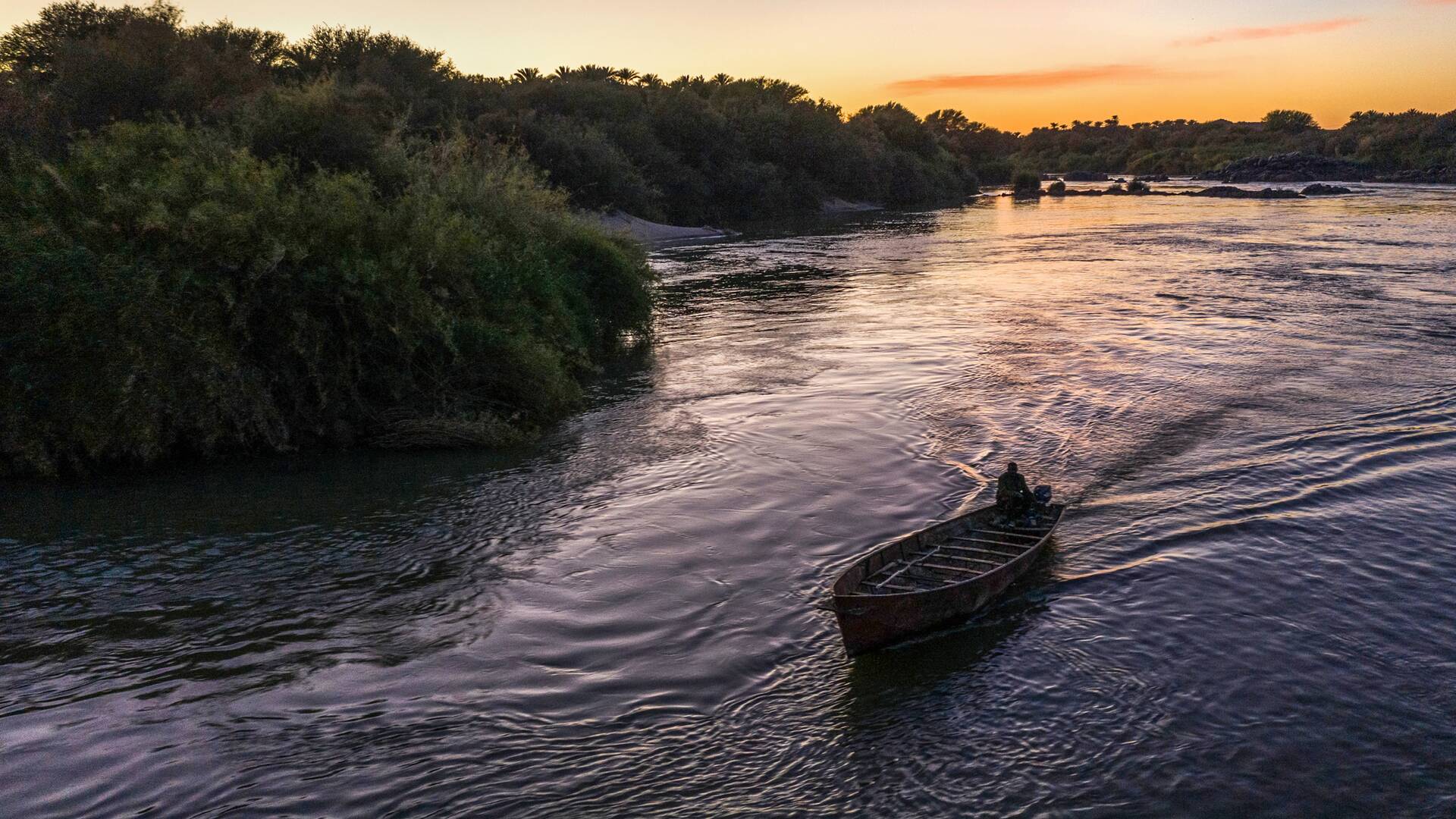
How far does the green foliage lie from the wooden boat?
166 meters

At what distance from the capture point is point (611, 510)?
15.1 meters

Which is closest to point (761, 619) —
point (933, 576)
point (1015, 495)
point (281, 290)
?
point (933, 576)

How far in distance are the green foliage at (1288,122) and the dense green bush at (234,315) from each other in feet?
541

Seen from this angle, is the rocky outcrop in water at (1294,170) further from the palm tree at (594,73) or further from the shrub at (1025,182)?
the palm tree at (594,73)

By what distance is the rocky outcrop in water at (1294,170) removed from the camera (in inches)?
4154

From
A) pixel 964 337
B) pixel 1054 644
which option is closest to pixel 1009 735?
pixel 1054 644

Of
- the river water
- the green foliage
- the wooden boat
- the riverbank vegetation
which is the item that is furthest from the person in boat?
A: the green foliage

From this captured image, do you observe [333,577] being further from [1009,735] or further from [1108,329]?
[1108,329]

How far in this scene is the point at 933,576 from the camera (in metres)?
11.7

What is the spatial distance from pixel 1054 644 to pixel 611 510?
681 centimetres

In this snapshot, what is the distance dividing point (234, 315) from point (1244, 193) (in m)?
92.8

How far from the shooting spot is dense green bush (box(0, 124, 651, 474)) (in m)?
15.4

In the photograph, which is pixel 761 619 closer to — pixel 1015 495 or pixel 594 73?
pixel 1015 495

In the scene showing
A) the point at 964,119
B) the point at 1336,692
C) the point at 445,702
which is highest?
the point at 964,119
